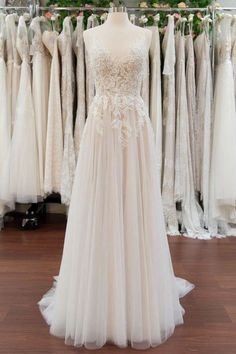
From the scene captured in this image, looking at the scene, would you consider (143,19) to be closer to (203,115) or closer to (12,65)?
(203,115)

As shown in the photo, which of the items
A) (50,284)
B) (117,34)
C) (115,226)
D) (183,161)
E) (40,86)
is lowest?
(50,284)

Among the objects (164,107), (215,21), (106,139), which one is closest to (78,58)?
(164,107)

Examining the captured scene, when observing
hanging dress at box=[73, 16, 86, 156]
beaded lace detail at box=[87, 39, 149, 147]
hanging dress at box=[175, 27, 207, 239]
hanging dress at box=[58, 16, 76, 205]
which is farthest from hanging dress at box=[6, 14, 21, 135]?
beaded lace detail at box=[87, 39, 149, 147]

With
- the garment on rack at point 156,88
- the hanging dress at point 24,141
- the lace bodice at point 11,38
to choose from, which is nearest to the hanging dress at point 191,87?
the garment on rack at point 156,88

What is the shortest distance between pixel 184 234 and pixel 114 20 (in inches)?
72.3

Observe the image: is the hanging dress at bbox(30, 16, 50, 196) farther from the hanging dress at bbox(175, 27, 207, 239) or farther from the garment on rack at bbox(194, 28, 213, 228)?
the garment on rack at bbox(194, 28, 213, 228)

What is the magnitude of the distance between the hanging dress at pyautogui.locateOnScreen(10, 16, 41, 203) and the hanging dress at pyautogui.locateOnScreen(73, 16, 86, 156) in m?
0.34

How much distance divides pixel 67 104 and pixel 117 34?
1344mm

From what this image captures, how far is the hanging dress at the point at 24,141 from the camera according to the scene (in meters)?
2.98

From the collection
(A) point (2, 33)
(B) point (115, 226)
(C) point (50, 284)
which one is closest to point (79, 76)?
(A) point (2, 33)

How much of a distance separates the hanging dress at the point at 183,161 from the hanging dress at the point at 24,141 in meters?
1.11

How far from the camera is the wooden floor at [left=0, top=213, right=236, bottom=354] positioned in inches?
68.2

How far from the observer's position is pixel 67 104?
302 centimetres

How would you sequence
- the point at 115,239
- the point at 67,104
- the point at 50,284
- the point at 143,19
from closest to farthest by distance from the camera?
1. the point at 115,239
2. the point at 50,284
3. the point at 143,19
4. the point at 67,104
